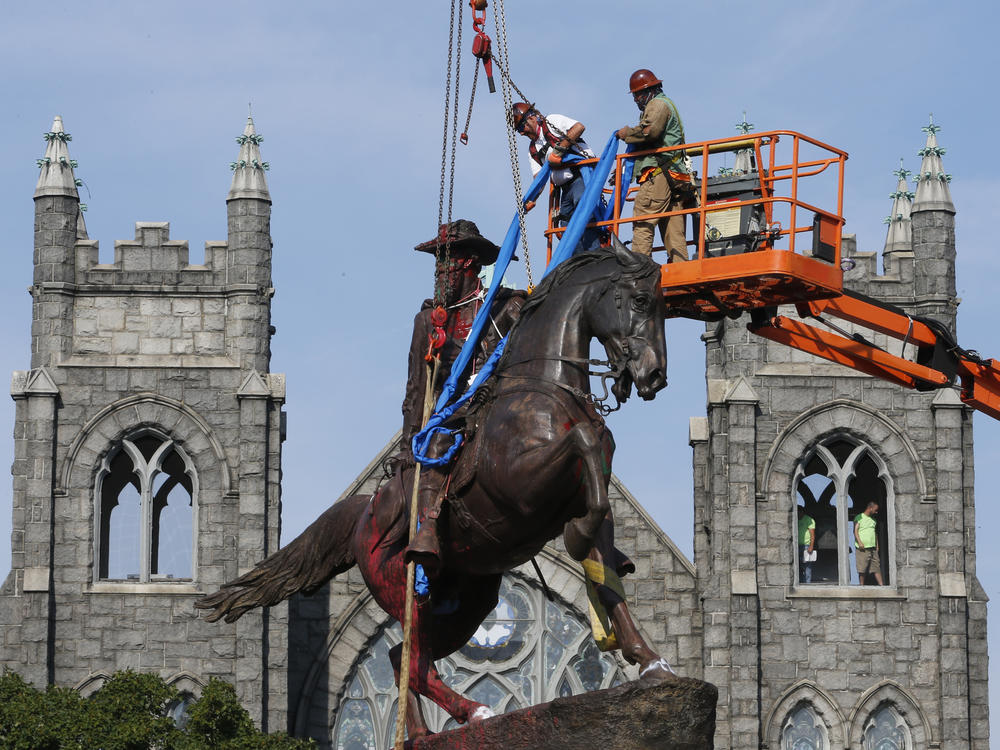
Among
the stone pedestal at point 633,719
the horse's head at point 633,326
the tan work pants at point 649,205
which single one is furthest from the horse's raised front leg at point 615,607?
the tan work pants at point 649,205

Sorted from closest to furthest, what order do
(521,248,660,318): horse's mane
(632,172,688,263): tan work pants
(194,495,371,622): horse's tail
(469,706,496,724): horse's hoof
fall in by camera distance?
(469,706,496,724): horse's hoof → (521,248,660,318): horse's mane → (194,495,371,622): horse's tail → (632,172,688,263): tan work pants

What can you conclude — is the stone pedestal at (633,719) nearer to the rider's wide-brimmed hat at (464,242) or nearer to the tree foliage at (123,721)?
the rider's wide-brimmed hat at (464,242)

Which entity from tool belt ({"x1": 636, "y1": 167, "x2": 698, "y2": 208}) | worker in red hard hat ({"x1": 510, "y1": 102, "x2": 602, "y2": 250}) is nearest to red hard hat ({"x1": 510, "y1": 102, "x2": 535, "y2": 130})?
worker in red hard hat ({"x1": 510, "y1": 102, "x2": 602, "y2": 250})

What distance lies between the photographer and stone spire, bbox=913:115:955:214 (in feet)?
116

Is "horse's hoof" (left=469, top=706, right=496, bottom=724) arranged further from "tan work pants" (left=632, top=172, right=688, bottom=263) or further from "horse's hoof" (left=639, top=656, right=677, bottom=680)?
"tan work pants" (left=632, top=172, right=688, bottom=263)

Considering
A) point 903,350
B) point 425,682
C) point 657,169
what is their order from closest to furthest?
point 425,682
point 657,169
point 903,350

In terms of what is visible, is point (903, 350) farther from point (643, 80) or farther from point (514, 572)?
point (514, 572)

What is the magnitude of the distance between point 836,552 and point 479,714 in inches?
901

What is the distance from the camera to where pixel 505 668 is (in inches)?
1353

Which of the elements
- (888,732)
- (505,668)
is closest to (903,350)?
Answer: (888,732)

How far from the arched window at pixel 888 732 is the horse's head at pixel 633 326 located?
22453 millimetres

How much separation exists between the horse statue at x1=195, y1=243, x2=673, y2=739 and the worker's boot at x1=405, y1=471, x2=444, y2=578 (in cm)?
10

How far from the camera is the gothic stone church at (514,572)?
33.8m

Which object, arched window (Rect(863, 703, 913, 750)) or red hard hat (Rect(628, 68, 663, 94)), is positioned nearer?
red hard hat (Rect(628, 68, 663, 94))
